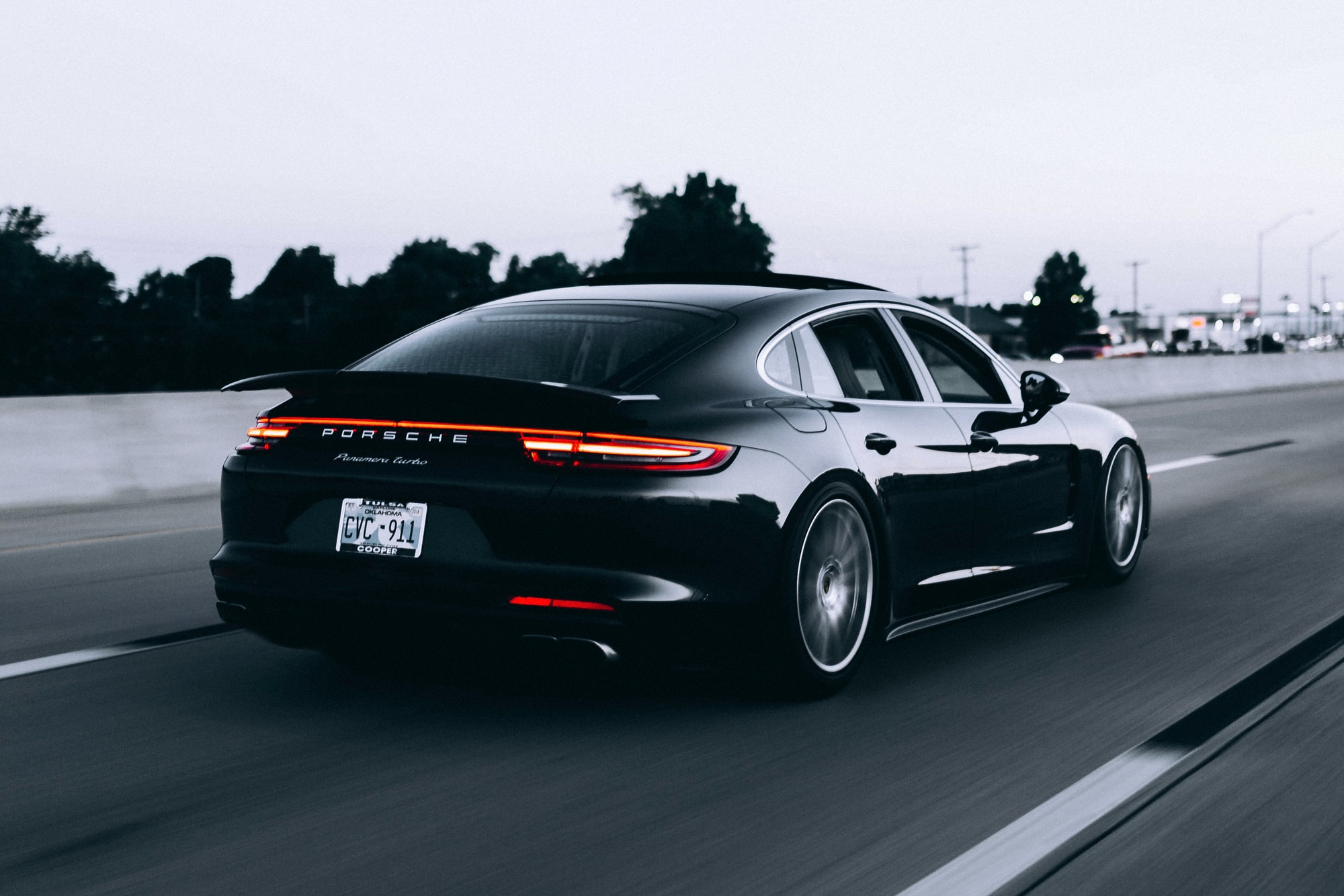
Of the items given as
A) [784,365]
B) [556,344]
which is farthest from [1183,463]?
[556,344]

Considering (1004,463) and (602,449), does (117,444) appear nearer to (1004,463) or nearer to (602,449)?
(1004,463)

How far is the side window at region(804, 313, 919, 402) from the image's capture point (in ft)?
20.2

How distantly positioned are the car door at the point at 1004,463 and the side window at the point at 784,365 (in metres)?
0.86

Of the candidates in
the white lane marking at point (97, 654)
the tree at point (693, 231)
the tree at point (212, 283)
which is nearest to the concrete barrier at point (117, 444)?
the white lane marking at point (97, 654)

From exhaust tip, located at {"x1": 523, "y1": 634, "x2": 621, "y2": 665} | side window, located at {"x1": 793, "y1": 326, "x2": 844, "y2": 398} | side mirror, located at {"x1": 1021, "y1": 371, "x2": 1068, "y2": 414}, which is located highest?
side window, located at {"x1": 793, "y1": 326, "x2": 844, "y2": 398}

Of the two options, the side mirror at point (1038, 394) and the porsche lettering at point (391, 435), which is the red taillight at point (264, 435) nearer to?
the porsche lettering at point (391, 435)

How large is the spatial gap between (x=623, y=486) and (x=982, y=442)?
2.15 meters

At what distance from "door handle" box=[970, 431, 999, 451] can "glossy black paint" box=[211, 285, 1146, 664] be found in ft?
2.07

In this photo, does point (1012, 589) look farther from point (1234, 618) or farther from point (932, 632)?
point (1234, 618)

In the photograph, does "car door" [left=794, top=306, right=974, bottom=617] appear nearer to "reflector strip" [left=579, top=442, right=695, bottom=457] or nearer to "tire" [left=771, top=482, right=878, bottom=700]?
"tire" [left=771, top=482, right=878, bottom=700]

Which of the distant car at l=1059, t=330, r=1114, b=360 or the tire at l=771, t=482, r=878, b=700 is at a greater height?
the tire at l=771, t=482, r=878, b=700

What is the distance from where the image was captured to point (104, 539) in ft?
34.0

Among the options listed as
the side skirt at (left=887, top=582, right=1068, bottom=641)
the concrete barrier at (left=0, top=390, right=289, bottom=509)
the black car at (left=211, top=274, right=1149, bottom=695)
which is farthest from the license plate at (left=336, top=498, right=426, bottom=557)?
the concrete barrier at (left=0, top=390, right=289, bottom=509)

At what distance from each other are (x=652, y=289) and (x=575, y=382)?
32.8 inches
